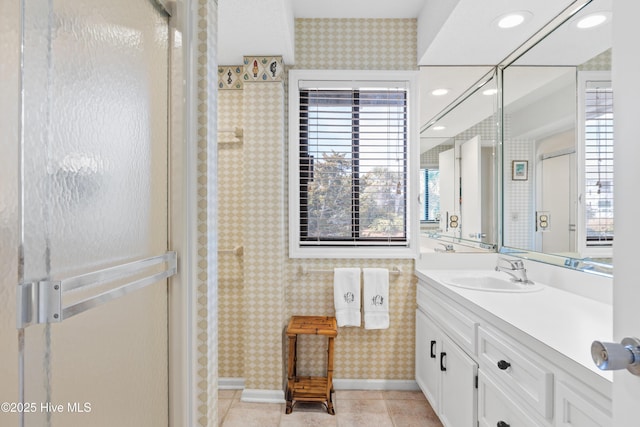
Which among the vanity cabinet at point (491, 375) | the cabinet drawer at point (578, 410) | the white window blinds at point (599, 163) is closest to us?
the cabinet drawer at point (578, 410)

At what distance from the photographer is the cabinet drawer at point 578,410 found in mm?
855

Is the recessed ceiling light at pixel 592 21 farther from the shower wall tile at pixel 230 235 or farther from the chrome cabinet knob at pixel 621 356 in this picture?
the shower wall tile at pixel 230 235

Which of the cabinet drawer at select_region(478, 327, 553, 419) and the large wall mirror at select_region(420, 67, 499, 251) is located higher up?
the large wall mirror at select_region(420, 67, 499, 251)

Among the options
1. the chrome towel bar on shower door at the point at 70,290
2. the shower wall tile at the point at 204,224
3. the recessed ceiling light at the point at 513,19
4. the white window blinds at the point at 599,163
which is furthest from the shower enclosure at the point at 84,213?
the white window blinds at the point at 599,163

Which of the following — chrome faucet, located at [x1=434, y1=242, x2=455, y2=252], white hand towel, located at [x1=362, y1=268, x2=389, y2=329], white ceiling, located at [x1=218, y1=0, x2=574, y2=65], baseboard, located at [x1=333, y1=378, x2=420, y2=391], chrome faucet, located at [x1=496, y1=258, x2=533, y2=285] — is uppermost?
white ceiling, located at [x1=218, y1=0, x2=574, y2=65]

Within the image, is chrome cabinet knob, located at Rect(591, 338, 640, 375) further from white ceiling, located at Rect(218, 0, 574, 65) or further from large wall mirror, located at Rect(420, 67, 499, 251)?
large wall mirror, located at Rect(420, 67, 499, 251)

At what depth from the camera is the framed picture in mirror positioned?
2040 mm

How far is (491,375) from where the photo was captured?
1373 millimetres

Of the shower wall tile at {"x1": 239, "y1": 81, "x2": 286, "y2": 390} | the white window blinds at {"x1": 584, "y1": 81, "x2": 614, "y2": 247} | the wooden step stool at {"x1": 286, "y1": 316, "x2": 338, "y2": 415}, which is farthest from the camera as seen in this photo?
the shower wall tile at {"x1": 239, "y1": 81, "x2": 286, "y2": 390}

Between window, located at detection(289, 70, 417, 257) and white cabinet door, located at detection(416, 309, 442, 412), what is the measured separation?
55 cm

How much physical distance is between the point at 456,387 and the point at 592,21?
188cm

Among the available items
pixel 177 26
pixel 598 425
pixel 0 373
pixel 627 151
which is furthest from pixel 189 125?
pixel 598 425

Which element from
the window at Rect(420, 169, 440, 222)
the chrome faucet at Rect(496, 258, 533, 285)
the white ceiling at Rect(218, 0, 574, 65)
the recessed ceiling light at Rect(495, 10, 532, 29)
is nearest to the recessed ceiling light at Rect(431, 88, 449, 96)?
the white ceiling at Rect(218, 0, 574, 65)

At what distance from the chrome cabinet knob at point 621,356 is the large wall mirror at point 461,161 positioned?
74.8 inches
